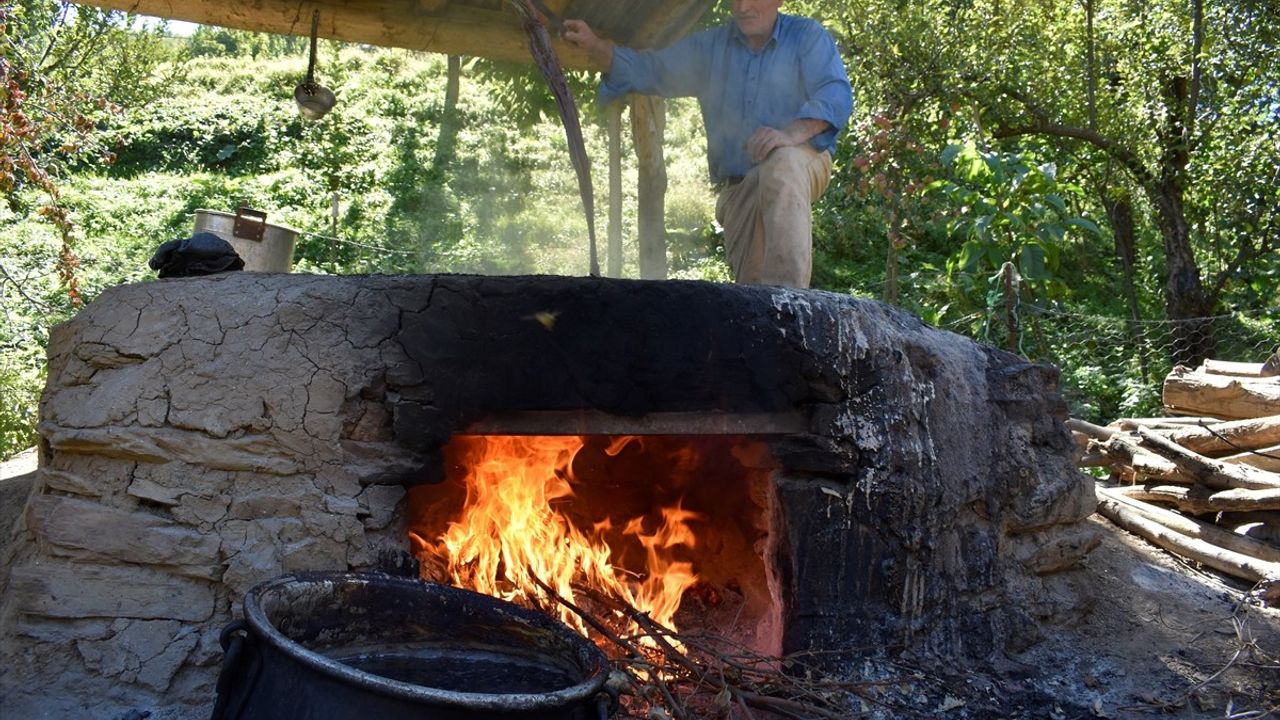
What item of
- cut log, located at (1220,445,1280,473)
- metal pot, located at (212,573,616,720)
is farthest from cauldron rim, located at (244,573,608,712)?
cut log, located at (1220,445,1280,473)

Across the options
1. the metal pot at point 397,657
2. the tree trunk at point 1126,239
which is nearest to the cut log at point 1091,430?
the metal pot at point 397,657

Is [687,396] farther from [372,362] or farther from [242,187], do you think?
[242,187]

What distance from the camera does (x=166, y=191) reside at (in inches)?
509

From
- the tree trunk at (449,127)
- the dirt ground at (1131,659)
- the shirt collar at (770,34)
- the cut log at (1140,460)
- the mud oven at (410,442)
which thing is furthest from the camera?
the tree trunk at (449,127)

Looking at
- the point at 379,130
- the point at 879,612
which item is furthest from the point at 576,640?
the point at 379,130

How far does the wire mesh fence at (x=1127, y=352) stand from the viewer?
351 inches

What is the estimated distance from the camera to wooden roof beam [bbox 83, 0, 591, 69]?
182 inches

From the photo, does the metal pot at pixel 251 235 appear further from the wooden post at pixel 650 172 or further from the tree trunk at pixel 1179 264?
the tree trunk at pixel 1179 264

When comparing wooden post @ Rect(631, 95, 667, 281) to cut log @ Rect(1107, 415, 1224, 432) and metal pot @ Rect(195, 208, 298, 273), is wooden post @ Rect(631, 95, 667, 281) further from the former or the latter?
cut log @ Rect(1107, 415, 1224, 432)

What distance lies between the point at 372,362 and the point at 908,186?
7029 millimetres

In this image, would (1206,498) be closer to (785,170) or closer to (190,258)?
(785,170)

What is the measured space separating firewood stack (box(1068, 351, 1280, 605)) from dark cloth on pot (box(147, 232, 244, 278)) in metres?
3.88

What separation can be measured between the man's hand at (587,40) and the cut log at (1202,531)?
3.12 meters

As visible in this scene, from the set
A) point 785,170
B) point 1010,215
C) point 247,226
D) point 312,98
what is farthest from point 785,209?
point 1010,215
